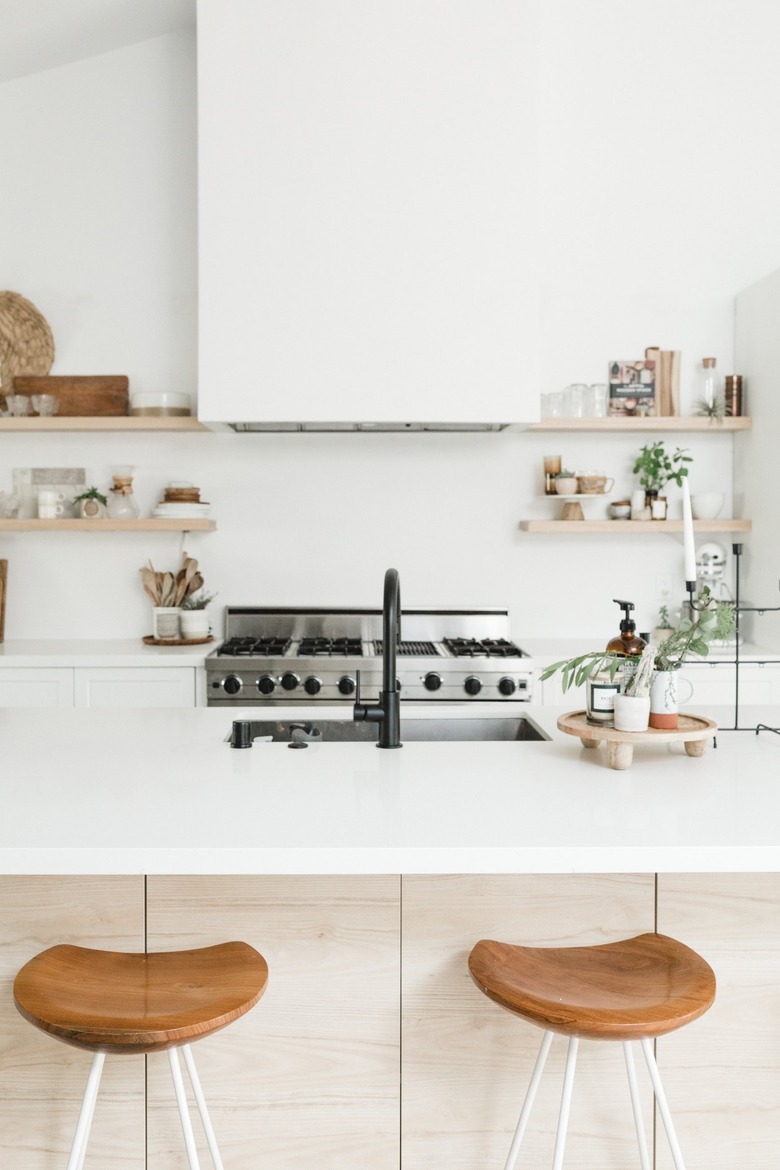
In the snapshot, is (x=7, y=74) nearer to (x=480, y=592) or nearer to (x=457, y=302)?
(x=457, y=302)

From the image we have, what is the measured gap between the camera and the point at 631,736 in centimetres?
180

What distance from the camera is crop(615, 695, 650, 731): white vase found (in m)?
1.81

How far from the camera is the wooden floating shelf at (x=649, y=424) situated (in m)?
3.79

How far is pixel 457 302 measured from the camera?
136 inches

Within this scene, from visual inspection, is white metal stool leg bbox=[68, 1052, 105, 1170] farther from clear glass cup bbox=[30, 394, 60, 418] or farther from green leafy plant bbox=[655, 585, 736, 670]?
clear glass cup bbox=[30, 394, 60, 418]

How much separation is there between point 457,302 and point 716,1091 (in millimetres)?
2589

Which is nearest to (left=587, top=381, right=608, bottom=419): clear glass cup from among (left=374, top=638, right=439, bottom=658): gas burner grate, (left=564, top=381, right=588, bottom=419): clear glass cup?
(left=564, top=381, right=588, bottom=419): clear glass cup

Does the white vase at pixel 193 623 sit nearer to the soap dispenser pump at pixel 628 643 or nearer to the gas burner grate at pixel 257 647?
the gas burner grate at pixel 257 647

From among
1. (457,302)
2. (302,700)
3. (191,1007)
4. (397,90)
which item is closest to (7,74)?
(397,90)

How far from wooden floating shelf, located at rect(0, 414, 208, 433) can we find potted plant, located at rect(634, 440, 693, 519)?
1.76m

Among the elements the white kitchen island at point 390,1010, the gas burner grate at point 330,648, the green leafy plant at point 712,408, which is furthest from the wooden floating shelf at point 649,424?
the white kitchen island at point 390,1010

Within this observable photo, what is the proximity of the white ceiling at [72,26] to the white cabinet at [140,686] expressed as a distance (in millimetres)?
2319

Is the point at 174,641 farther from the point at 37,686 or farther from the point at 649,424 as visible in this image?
the point at 649,424

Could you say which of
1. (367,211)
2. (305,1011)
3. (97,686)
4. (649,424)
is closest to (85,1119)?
(305,1011)
